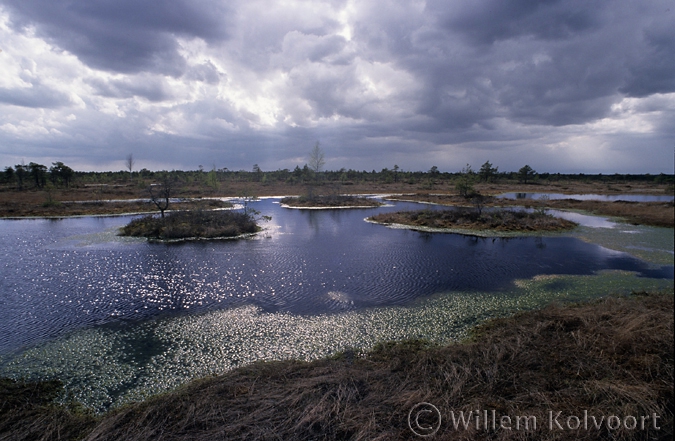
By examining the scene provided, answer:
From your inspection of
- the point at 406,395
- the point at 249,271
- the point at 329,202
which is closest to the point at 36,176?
the point at 329,202

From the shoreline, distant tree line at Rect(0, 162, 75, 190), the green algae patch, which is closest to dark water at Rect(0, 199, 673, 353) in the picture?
the green algae patch

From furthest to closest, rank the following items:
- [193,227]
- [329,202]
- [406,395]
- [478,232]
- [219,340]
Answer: [329,202] → [478,232] → [193,227] → [219,340] → [406,395]

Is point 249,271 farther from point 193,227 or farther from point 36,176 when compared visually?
point 36,176

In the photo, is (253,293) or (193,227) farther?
(193,227)

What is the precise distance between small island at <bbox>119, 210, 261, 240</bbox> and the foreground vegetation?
76.7ft

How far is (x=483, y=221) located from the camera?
39062 millimetres

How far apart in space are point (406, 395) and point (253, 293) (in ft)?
36.7

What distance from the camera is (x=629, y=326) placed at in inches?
330

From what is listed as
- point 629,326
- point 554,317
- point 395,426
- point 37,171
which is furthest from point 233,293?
point 37,171

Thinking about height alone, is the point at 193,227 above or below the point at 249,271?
above

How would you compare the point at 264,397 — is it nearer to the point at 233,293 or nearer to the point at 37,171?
the point at 233,293

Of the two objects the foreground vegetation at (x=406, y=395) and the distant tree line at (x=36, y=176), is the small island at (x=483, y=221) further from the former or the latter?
the distant tree line at (x=36, y=176)

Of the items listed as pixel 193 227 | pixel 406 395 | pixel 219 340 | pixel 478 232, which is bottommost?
pixel 219 340

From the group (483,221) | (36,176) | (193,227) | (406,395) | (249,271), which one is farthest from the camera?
(36,176)
